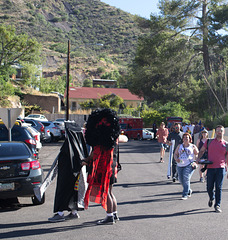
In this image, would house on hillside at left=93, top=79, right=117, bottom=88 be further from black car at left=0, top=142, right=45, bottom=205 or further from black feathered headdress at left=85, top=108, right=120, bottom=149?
black feathered headdress at left=85, top=108, right=120, bottom=149

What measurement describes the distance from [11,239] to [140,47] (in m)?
33.4

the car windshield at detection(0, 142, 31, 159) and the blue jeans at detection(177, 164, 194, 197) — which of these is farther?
the blue jeans at detection(177, 164, 194, 197)

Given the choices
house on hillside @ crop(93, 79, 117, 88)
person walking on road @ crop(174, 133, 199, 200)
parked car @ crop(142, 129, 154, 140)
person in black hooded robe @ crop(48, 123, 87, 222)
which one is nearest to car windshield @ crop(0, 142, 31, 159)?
person in black hooded robe @ crop(48, 123, 87, 222)

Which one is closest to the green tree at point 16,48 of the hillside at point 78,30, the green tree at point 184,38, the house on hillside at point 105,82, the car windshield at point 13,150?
the green tree at point 184,38

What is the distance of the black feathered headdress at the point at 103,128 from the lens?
6742 millimetres

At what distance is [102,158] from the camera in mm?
6809

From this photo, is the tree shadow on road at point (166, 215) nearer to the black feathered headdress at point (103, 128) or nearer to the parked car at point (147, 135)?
the black feathered headdress at point (103, 128)

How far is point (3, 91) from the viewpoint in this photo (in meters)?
44.3

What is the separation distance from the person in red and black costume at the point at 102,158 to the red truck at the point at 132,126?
103ft

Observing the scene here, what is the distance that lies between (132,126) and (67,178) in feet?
104

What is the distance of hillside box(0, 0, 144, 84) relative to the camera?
112 m

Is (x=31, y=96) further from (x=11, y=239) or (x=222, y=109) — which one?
(x=11, y=239)

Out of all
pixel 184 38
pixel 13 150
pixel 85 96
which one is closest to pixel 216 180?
pixel 13 150

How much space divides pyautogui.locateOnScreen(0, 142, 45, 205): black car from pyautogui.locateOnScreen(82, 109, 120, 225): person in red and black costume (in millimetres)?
1885
